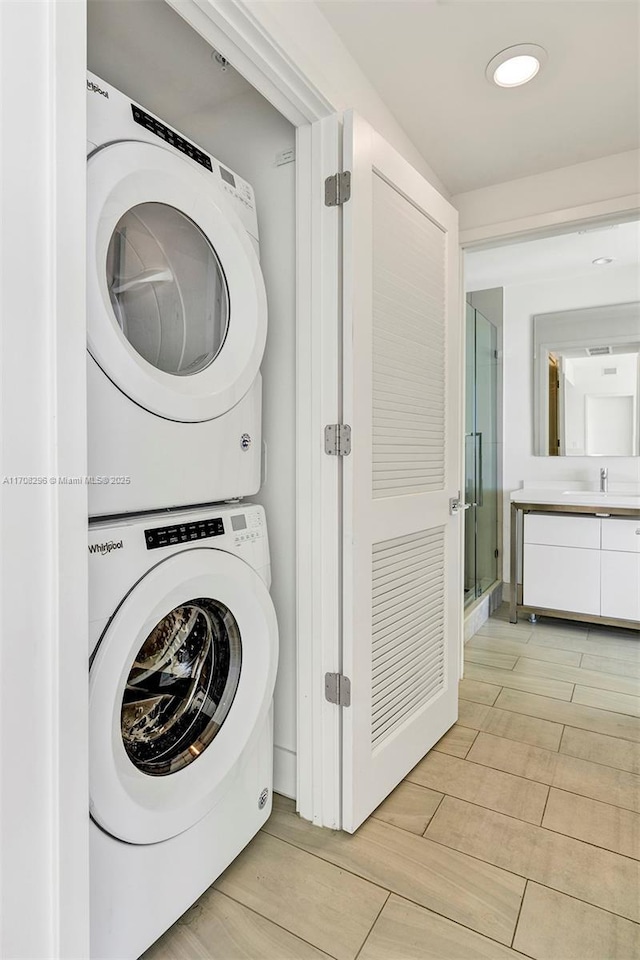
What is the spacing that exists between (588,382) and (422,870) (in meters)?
3.22

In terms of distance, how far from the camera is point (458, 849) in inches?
57.7

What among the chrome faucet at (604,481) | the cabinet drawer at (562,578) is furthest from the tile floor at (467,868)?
the chrome faucet at (604,481)

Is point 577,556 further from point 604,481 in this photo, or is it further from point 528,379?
point 528,379

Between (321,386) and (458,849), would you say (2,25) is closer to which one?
(321,386)

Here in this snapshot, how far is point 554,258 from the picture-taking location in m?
3.37

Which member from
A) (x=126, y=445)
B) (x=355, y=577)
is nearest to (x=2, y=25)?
(x=126, y=445)

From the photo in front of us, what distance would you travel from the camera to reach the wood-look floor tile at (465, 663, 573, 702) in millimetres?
2443

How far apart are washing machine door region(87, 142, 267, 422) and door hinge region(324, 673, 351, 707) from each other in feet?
2.67

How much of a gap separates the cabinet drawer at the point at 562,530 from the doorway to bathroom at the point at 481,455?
1.09 ft

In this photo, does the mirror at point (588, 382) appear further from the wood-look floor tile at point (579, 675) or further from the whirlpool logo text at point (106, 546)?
the whirlpool logo text at point (106, 546)

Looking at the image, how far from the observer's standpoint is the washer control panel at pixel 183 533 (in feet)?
3.63

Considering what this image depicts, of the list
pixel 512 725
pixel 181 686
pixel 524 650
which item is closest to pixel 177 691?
pixel 181 686

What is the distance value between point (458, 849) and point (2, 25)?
196 cm

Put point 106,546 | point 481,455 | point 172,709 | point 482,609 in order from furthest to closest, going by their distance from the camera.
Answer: point 481,455 < point 482,609 < point 172,709 < point 106,546
